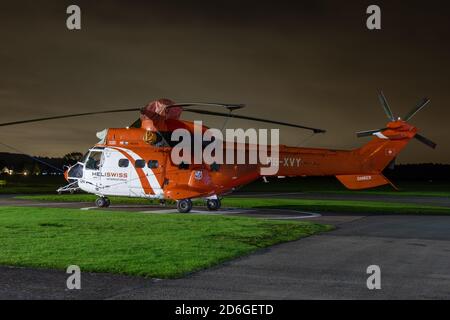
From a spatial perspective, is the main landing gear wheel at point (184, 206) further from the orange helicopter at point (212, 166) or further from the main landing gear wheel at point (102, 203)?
the main landing gear wheel at point (102, 203)

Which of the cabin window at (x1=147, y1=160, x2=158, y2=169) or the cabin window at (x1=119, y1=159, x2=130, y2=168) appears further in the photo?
the cabin window at (x1=119, y1=159, x2=130, y2=168)

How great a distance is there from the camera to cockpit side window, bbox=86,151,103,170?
2439 cm

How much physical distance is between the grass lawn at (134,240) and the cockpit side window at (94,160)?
481 cm

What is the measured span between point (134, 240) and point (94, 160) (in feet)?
40.8

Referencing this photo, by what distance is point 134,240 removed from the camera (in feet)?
42.4

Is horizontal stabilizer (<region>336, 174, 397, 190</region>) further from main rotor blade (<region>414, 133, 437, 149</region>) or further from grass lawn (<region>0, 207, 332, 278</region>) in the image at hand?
grass lawn (<region>0, 207, 332, 278</region>)

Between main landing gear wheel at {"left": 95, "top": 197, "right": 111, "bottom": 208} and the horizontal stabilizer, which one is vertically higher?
the horizontal stabilizer

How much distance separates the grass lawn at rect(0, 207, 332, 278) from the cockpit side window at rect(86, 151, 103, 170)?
481 cm

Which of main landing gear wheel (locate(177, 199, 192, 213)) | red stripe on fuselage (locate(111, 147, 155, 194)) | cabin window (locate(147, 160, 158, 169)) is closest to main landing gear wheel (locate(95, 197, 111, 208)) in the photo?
red stripe on fuselage (locate(111, 147, 155, 194))

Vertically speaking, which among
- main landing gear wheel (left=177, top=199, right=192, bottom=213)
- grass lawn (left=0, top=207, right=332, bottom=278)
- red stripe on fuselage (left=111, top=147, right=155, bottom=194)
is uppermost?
red stripe on fuselage (left=111, top=147, right=155, bottom=194)

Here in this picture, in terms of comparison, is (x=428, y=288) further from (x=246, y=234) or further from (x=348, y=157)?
(x=348, y=157)

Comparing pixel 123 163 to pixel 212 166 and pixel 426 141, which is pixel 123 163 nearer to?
pixel 212 166

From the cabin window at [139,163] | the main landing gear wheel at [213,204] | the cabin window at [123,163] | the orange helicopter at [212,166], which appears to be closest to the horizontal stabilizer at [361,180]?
the orange helicopter at [212,166]

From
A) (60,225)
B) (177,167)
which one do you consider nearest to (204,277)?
(60,225)
